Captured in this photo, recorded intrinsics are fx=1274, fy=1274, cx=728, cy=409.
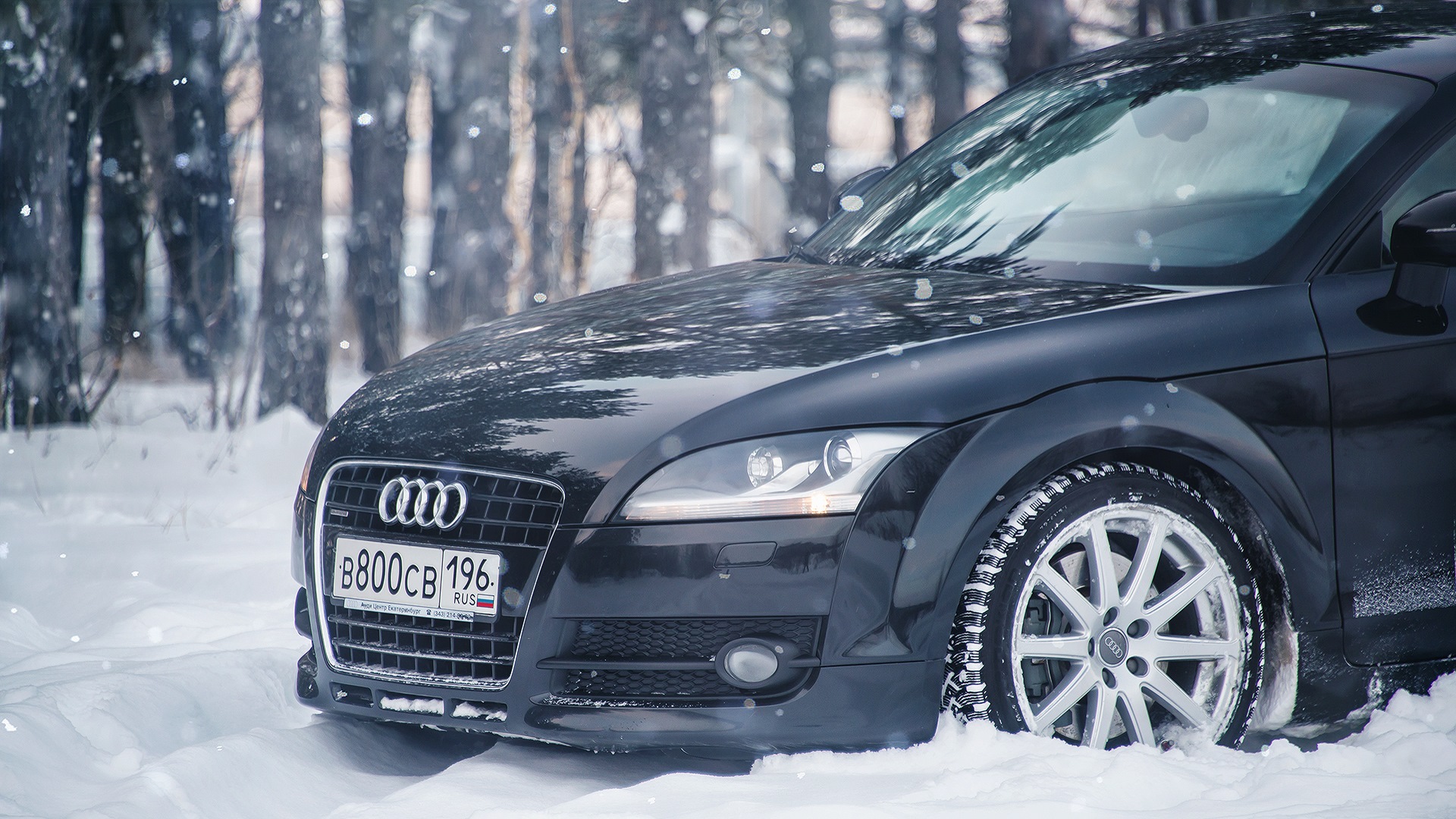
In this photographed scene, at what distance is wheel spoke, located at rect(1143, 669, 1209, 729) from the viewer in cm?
263

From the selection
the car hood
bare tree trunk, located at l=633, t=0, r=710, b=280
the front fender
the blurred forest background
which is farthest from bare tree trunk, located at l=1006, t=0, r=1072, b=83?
the front fender

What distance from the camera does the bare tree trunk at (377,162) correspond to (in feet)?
45.6

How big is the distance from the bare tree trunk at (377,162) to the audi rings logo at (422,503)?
9768 mm

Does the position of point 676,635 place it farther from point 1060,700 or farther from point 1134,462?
point 1134,462

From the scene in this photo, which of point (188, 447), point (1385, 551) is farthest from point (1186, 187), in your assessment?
point (188, 447)

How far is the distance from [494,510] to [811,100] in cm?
1746

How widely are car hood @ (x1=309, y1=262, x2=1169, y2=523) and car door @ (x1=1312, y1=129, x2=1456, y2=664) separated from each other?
1.44ft

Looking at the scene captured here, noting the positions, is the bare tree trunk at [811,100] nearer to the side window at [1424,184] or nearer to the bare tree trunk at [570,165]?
the bare tree trunk at [570,165]

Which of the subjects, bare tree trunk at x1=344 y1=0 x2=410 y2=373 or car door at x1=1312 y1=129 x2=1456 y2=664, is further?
bare tree trunk at x1=344 y1=0 x2=410 y2=373

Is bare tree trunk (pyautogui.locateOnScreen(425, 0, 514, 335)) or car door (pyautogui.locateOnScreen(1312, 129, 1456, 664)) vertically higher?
bare tree trunk (pyautogui.locateOnScreen(425, 0, 514, 335))

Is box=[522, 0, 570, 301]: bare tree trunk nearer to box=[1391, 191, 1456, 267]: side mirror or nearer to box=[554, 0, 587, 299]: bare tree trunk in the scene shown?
box=[554, 0, 587, 299]: bare tree trunk

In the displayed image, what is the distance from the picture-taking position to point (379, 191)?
15281 millimetres

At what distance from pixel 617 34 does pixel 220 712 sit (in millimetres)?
17342

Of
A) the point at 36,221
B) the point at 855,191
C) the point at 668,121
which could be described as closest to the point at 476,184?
the point at 668,121
